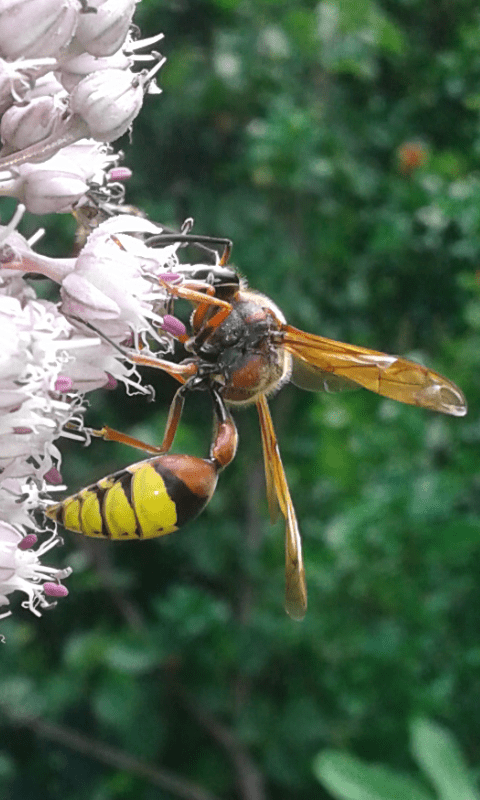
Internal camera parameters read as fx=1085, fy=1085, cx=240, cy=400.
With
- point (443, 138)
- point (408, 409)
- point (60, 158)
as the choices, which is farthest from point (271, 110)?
point (60, 158)

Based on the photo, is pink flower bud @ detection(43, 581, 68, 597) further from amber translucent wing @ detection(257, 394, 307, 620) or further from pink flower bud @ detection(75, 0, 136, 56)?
pink flower bud @ detection(75, 0, 136, 56)

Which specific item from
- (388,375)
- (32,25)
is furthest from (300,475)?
(32,25)

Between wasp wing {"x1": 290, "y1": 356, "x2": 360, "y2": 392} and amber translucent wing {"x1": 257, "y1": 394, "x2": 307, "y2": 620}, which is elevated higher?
wasp wing {"x1": 290, "y1": 356, "x2": 360, "y2": 392}

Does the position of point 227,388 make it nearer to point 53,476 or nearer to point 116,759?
point 53,476

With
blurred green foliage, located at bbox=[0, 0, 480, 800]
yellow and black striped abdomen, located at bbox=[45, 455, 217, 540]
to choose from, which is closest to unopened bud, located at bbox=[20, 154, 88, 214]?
yellow and black striped abdomen, located at bbox=[45, 455, 217, 540]

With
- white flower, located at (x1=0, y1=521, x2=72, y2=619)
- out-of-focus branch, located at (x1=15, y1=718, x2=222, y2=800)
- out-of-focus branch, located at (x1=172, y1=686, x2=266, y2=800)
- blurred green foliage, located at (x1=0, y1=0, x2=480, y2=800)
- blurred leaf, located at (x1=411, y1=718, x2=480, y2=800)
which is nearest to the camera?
A: white flower, located at (x1=0, y1=521, x2=72, y2=619)

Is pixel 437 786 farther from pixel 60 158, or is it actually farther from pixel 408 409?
pixel 60 158

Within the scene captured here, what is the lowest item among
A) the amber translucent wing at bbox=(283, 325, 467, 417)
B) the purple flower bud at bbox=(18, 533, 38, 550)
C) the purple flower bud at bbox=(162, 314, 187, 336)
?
the purple flower bud at bbox=(18, 533, 38, 550)
